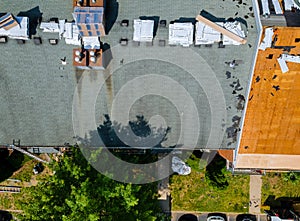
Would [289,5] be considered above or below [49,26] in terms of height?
above

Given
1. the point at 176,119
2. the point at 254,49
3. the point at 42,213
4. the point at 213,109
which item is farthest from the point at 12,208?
the point at 254,49

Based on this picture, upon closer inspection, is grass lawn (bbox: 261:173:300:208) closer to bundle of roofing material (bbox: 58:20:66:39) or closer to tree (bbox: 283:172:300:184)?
tree (bbox: 283:172:300:184)

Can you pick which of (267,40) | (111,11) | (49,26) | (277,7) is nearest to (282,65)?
(267,40)

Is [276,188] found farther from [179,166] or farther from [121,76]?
[121,76]

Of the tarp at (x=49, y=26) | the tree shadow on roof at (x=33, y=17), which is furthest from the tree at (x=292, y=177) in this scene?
the tree shadow on roof at (x=33, y=17)

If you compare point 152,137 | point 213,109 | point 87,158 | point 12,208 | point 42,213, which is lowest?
point 12,208

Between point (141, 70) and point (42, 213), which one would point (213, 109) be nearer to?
point (141, 70)
